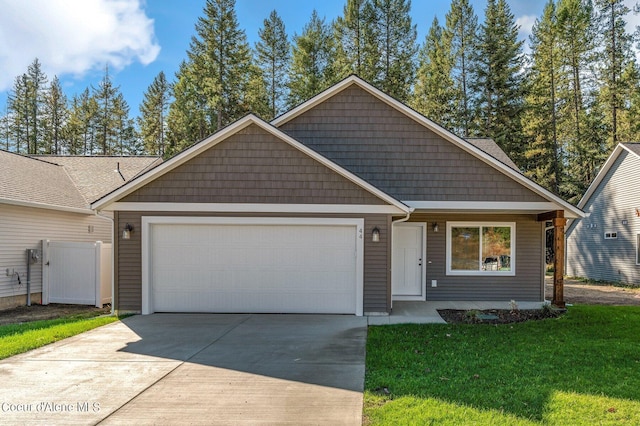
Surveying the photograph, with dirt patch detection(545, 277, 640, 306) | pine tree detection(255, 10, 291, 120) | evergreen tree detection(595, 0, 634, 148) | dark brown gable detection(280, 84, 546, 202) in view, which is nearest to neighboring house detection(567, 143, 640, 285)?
dirt patch detection(545, 277, 640, 306)

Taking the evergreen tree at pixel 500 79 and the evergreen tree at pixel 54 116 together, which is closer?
the evergreen tree at pixel 500 79

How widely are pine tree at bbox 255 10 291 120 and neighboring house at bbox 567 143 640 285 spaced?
713 inches

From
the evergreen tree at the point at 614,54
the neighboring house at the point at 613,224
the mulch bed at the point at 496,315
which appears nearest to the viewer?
the mulch bed at the point at 496,315

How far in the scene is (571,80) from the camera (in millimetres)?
26375

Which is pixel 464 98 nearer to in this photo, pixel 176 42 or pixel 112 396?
pixel 176 42

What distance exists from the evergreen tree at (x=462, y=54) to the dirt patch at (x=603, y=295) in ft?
44.8

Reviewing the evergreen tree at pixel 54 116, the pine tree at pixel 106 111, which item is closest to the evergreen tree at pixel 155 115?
the pine tree at pixel 106 111

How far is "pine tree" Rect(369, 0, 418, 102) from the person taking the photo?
81.7 ft

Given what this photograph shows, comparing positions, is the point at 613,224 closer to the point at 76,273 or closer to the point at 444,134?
the point at 444,134

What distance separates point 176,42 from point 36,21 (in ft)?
53.5

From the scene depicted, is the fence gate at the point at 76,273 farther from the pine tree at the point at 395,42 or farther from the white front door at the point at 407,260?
the pine tree at the point at 395,42

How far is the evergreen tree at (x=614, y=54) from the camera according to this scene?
23812 millimetres

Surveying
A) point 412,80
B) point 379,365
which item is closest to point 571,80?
point 412,80

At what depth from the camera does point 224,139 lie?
871 centimetres
